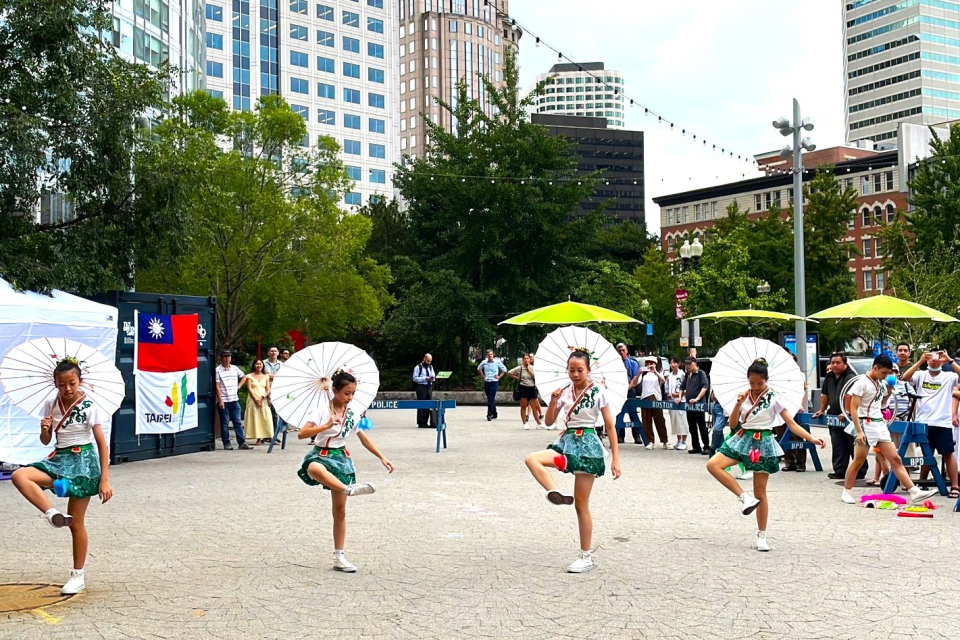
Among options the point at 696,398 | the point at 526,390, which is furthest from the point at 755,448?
the point at 526,390

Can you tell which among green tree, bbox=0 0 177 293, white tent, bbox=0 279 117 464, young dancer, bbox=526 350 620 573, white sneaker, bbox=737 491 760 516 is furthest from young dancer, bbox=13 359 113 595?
green tree, bbox=0 0 177 293

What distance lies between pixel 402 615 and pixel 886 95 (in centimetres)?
17457

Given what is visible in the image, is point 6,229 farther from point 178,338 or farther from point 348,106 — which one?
point 348,106

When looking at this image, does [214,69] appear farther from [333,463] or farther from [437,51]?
[333,463]

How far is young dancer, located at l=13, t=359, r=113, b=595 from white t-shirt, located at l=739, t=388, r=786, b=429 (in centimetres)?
527

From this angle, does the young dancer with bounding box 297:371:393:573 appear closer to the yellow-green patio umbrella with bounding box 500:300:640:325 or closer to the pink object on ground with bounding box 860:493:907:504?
the pink object on ground with bounding box 860:493:907:504

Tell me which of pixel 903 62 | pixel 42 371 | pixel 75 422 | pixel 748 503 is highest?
pixel 903 62

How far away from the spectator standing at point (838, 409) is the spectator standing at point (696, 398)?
12.2 feet

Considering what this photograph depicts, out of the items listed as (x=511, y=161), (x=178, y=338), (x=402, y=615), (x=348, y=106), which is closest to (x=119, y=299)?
(x=178, y=338)

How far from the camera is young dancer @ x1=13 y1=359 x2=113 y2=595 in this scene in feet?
24.3

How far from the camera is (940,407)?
12.7m

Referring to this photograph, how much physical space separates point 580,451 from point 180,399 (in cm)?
1218

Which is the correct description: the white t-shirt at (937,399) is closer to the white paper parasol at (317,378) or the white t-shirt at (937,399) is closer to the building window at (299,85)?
the white paper parasol at (317,378)

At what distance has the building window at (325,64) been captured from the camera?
105 m
